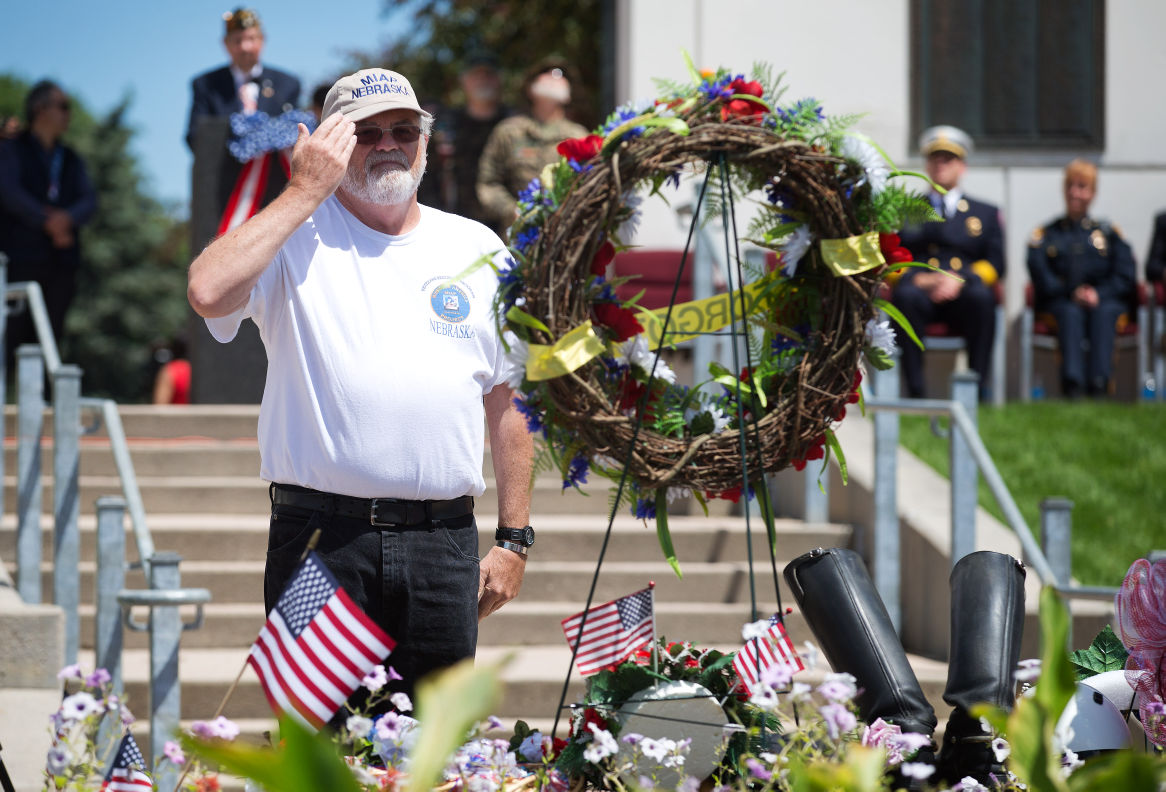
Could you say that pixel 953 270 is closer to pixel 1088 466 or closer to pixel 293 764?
pixel 1088 466

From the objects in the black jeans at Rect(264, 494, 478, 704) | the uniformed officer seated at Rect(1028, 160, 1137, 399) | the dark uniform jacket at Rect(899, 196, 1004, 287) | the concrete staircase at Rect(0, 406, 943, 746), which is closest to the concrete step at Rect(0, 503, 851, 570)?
the concrete staircase at Rect(0, 406, 943, 746)

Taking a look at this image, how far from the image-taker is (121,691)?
4.72 meters

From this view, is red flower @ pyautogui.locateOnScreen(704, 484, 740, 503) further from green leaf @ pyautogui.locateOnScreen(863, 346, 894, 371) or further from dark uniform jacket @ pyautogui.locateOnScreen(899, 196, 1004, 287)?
dark uniform jacket @ pyautogui.locateOnScreen(899, 196, 1004, 287)

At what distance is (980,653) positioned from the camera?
7.94ft

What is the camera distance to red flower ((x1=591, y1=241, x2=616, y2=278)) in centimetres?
270

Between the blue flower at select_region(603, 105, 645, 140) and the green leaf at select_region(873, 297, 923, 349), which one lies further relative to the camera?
the green leaf at select_region(873, 297, 923, 349)

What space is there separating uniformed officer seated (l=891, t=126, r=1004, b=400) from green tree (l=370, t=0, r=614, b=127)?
10625 millimetres

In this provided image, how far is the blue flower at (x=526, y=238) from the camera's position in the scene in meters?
2.64

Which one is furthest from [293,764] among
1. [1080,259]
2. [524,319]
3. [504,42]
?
[504,42]

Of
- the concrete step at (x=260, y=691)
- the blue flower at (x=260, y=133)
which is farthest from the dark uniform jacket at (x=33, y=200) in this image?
the concrete step at (x=260, y=691)

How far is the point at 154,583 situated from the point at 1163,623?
9.90 ft

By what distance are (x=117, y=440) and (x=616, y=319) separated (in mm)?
3259

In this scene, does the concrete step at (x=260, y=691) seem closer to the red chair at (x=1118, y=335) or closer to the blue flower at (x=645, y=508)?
the blue flower at (x=645, y=508)

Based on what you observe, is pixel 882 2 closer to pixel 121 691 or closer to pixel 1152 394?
pixel 1152 394
